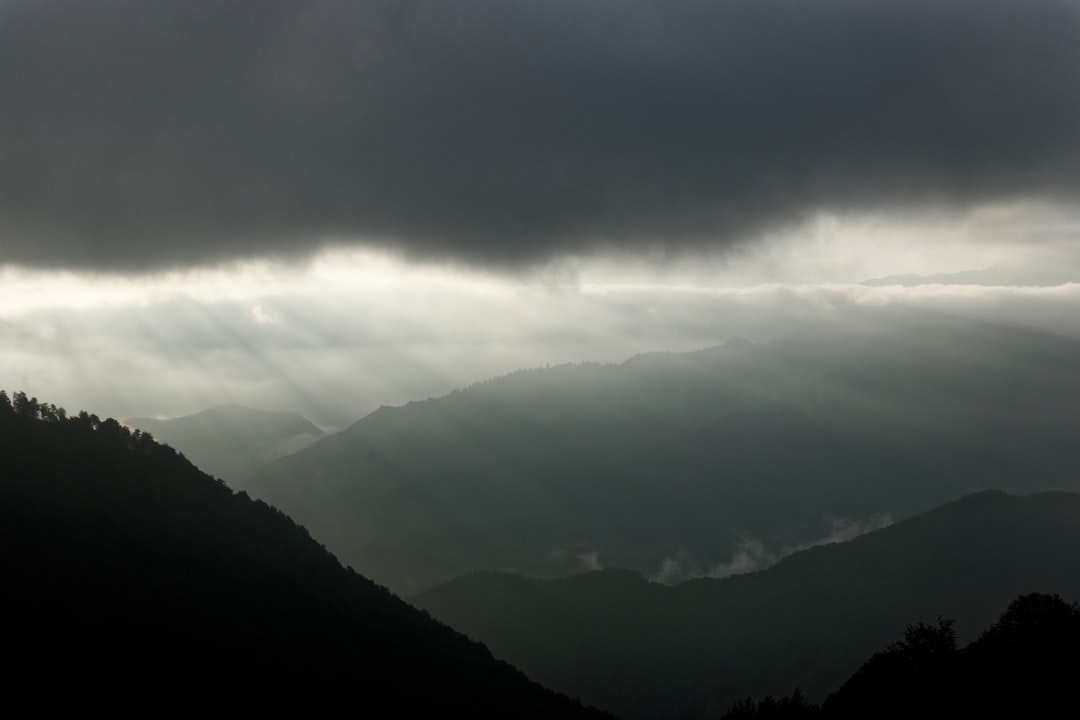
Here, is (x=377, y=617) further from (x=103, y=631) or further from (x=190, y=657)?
(x=103, y=631)

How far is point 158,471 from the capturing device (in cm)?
19212

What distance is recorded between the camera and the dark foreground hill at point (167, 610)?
114 metres

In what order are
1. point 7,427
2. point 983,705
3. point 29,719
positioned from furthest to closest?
point 7,427 < point 29,719 < point 983,705

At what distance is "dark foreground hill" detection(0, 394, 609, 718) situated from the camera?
114 meters

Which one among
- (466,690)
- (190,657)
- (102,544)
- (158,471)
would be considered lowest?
(466,690)

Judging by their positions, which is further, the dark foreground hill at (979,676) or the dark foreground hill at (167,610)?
the dark foreground hill at (167,610)

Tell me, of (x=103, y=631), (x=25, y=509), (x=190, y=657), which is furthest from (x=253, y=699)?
(x=25, y=509)

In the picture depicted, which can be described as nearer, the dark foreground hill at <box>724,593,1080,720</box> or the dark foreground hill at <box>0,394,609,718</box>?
the dark foreground hill at <box>724,593,1080,720</box>

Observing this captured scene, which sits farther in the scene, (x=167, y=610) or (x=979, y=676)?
(x=167, y=610)

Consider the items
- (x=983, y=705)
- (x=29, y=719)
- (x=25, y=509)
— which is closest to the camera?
(x=983, y=705)

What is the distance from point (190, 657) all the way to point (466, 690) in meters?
64.7

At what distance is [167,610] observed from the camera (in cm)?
13775

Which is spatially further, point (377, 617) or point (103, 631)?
point (377, 617)

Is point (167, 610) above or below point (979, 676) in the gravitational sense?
above
